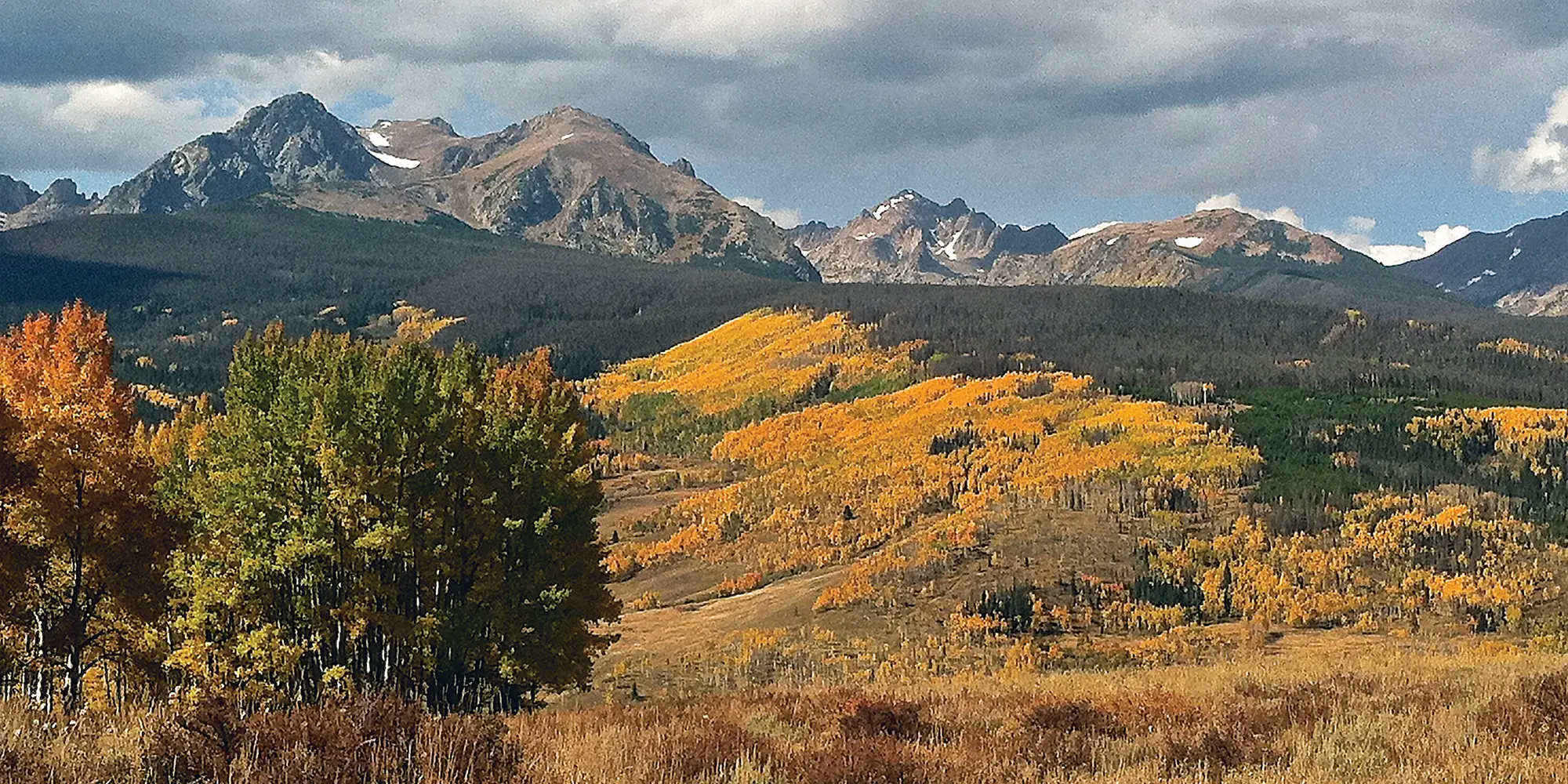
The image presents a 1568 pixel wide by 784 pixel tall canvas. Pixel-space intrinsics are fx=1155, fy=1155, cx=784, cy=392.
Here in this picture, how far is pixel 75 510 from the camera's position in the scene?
2950cm

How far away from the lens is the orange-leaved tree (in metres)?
29.0

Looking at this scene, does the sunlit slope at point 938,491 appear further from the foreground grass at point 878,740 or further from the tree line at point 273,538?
the foreground grass at point 878,740

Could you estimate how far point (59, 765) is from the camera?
10.3m

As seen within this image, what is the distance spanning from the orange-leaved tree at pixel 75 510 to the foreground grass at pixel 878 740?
54.4 feet

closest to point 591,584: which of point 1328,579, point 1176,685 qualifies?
point 1176,685

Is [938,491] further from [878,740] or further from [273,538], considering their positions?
[878,740]

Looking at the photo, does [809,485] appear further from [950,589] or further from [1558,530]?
[1558,530]

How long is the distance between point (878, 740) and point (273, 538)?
20.0 metres

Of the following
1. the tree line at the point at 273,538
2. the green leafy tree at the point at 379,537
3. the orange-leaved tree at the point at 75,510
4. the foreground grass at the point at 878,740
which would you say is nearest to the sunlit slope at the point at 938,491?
the green leafy tree at the point at 379,537

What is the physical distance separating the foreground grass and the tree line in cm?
1122

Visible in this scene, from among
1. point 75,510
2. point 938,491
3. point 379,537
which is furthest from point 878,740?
point 938,491

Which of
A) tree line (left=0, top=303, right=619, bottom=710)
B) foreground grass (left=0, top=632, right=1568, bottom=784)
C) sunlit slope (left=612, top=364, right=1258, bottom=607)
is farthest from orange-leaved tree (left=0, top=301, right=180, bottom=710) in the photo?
sunlit slope (left=612, top=364, right=1258, bottom=607)

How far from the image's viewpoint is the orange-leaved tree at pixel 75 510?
29000 mm

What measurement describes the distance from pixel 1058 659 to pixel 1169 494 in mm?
64630
